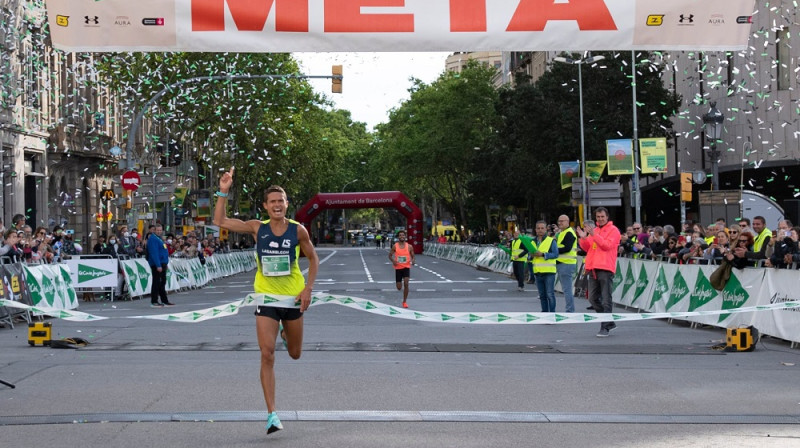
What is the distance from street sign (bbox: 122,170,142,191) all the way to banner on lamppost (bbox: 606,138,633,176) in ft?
70.8

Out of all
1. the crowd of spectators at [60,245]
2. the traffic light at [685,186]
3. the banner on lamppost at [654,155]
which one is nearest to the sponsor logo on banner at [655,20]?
the crowd of spectators at [60,245]

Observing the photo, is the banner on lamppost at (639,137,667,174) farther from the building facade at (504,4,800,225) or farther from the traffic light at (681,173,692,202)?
the traffic light at (681,173,692,202)

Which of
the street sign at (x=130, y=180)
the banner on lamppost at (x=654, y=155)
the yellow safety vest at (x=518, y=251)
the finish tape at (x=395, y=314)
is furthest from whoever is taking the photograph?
the banner on lamppost at (x=654, y=155)

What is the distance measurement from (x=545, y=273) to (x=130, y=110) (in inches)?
1639

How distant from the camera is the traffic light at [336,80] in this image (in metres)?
32.0

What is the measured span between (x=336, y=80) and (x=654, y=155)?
53.3ft

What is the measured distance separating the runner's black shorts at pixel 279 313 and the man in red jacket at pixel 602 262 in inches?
331

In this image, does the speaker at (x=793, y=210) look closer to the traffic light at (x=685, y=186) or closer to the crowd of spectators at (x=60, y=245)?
the traffic light at (x=685, y=186)

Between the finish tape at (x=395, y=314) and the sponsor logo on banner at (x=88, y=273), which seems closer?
the finish tape at (x=395, y=314)

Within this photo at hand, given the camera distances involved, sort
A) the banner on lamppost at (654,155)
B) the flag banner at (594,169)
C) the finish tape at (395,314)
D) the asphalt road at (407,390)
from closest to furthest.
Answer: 1. the asphalt road at (407,390)
2. the finish tape at (395,314)
3. the banner on lamppost at (654,155)
4. the flag banner at (594,169)

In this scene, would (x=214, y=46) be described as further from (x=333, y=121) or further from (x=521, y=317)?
(x=333, y=121)

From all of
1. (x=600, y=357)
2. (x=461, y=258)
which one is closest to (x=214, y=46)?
(x=600, y=357)

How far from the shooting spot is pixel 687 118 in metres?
59.4

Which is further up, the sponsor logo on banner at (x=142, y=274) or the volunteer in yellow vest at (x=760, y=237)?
the volunteer in yellow vest at (x=760, y=237)
